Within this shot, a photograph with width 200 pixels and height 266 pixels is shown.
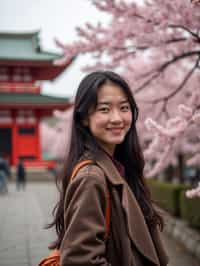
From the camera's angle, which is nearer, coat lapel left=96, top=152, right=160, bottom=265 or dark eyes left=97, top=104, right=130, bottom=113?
coat lapel left=96, top=152, right=160, bottom=265

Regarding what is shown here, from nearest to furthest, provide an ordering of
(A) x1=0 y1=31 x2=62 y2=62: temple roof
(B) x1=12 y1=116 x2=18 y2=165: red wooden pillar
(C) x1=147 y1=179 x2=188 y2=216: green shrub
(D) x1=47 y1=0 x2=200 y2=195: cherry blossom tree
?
(D) x1=47 y1=0 x2=200 y2=195: cherry blossom tree
(C) x1=147 y1=179 x2=188 y2=216: green shrub
(B) x1=12 y1=116 x2=18 y2=165: red wooden pillar
(A) x1=0 y1=31 x2=62 y2=62: temple roof

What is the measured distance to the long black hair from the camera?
173 centimetres

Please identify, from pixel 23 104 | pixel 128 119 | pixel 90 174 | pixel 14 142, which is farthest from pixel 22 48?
pixel 90 174

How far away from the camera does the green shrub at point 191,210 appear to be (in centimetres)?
633

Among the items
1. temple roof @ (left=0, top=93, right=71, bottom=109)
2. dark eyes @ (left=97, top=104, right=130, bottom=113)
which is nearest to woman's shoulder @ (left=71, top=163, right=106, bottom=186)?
dark eyes @ (left=97, top=104, right=130, bottom=113)

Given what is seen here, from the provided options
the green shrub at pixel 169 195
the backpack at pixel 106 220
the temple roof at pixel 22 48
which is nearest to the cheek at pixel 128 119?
the backpack at pixel 106 220

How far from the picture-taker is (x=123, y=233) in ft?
5.18

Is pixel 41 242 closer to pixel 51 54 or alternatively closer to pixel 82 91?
pixel 82 91

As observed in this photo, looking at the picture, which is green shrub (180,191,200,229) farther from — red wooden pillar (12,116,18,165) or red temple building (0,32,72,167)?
red wooden pillar (12,116,18,165)

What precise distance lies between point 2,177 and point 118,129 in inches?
504

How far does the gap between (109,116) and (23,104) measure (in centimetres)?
2175

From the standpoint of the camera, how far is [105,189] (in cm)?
155

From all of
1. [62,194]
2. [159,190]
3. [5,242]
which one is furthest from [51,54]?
[62,194]

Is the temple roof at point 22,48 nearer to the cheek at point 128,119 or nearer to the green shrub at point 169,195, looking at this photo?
the green shrub at point 169,195
